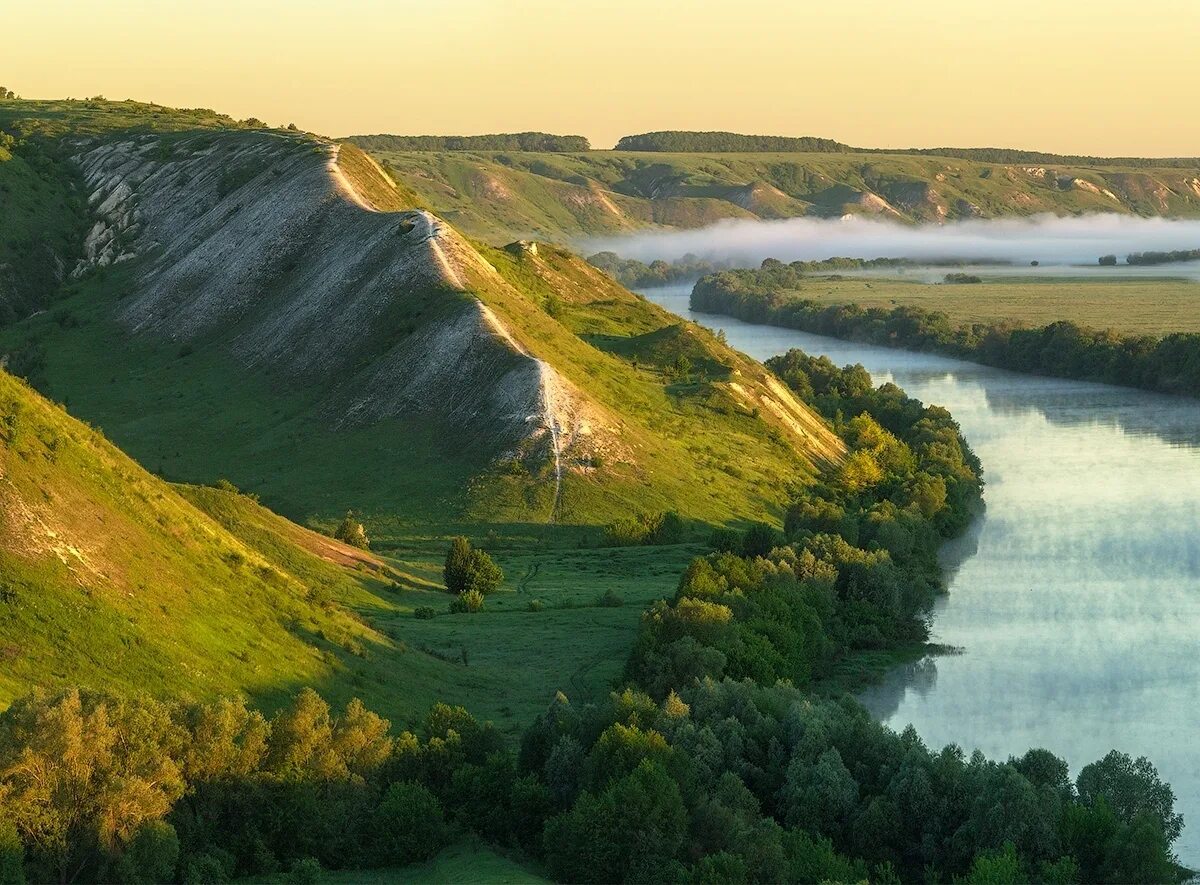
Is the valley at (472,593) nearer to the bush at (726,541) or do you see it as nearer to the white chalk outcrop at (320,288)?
the bush at (726,541)

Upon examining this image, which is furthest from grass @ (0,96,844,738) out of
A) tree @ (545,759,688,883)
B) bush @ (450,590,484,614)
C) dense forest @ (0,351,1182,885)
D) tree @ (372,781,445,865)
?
tree @ (545,759,688,883)

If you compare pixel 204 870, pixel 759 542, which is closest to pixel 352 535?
pixel 759 542

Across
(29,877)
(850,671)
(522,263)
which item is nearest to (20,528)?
(29,877)

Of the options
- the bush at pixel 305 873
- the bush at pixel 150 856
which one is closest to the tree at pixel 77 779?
the bush at pixel 150 856

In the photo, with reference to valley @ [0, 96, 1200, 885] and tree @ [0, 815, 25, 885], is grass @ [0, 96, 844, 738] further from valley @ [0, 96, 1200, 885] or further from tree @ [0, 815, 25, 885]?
tree @ [0, 815, 25, 885]

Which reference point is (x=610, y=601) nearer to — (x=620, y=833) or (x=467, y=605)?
(x=467, y=605)
